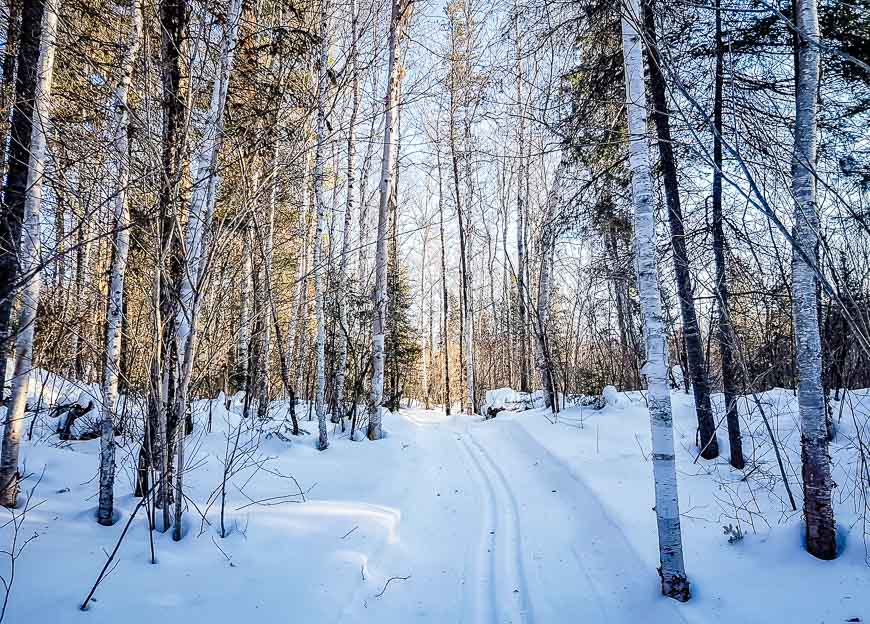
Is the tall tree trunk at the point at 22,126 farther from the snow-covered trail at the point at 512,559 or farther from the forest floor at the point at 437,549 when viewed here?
the snow-covered trail at the point at 512,559

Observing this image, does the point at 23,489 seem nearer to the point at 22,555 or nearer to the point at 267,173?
the point at 22,555

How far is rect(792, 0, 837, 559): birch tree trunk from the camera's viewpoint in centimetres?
297

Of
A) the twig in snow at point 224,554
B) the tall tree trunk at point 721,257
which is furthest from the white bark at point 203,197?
the tall tree trunk at point 721,257

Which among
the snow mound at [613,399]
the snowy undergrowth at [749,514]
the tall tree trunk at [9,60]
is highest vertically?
the tall tree trunk at [9,60]

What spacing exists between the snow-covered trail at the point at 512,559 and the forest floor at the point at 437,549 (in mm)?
17

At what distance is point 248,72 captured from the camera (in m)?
5.11

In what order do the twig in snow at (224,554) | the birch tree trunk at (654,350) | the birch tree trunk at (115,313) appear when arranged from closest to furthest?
the birch tree trunk at (654,350)
the twig in snow at (224,554)
the birch tree trunk at (115,313)

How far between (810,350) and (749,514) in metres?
1.66

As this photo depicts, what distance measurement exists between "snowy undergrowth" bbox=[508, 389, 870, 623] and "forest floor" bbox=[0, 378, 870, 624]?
0.02m

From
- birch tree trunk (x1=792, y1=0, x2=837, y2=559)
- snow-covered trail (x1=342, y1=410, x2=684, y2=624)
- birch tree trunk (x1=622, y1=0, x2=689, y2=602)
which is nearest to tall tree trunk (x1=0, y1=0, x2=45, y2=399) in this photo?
snow-covered trail (x1=342, y1=410, x2=684, y2=624)

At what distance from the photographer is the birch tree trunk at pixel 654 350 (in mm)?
2996

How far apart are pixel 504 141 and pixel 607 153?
8.21 meters

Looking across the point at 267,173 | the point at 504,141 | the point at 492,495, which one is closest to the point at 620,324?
the point at 504,141

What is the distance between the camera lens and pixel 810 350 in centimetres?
310
